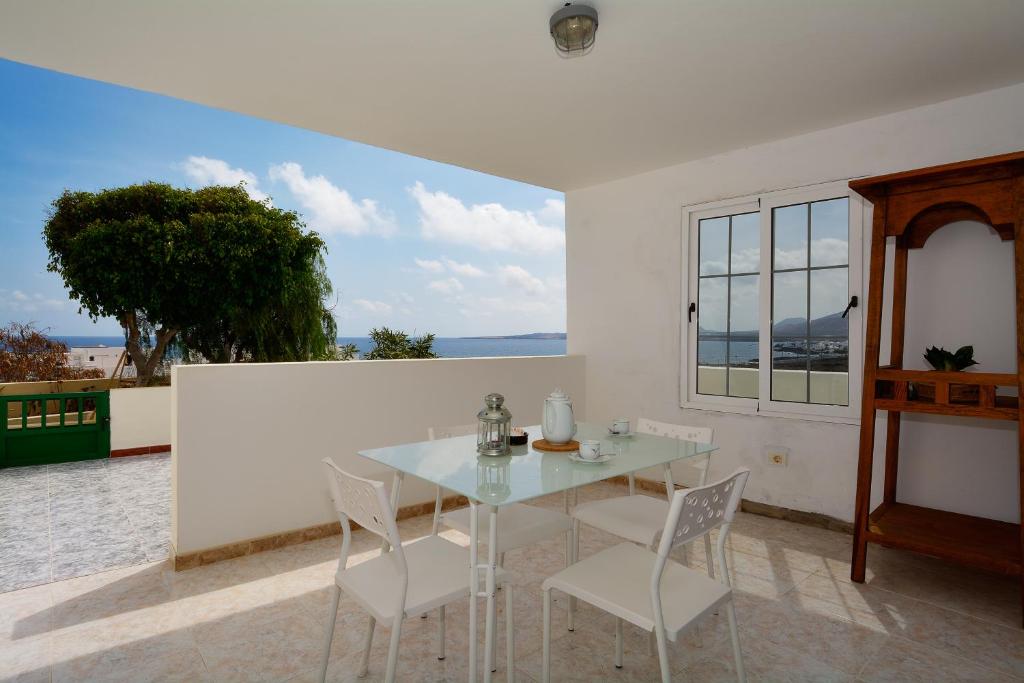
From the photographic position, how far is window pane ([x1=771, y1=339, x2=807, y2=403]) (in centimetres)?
356

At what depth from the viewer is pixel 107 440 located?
5805mm

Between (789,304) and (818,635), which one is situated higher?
(789,304)

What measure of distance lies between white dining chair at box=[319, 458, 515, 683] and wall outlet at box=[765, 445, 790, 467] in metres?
2.62

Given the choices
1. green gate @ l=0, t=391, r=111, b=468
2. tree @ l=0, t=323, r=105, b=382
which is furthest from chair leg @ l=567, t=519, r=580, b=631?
tree @ l=0, t=323, r=105, b=382

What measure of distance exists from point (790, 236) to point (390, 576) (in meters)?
3.35

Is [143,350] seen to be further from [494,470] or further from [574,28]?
[574,28]

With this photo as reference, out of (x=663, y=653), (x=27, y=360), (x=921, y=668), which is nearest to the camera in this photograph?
(x=663, y=653)

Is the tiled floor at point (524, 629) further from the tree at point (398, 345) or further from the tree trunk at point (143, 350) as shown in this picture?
the tree trunk at point (143, 350)

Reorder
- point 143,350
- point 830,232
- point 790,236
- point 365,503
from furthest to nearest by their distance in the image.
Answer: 1. point 143,350
2. point 790,236
3. point 830,232
4. point 365,503

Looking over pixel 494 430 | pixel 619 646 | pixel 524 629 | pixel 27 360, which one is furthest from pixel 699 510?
pixel 27 360

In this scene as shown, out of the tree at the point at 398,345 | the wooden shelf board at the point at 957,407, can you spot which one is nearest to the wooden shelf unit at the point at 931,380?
the wooden shelf board at the point at 957,407

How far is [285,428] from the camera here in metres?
3.18

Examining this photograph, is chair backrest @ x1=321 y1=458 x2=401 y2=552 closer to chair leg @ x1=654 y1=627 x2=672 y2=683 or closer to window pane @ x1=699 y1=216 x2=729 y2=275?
chair leg @ x1=654 y1=627 x2=672 y2=683

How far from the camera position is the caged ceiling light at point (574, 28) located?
2.05 meters
